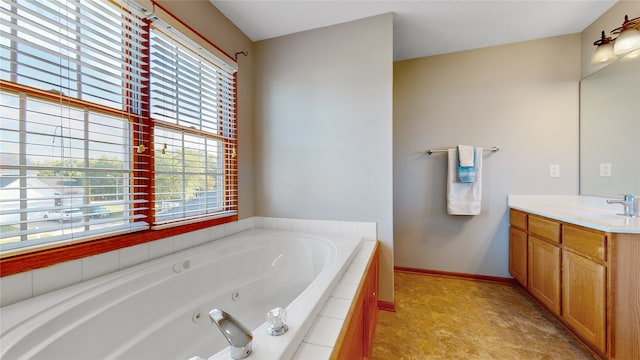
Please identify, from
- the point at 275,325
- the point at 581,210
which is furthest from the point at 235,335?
the point at 581,210

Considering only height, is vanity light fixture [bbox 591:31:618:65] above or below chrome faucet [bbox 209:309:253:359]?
above

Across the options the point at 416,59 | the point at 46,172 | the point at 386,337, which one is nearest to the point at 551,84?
the point at 416,59

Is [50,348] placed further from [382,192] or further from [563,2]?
[563,2]

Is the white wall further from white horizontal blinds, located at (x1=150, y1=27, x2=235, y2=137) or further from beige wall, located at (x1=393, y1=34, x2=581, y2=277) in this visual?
beige wall, located at (x1=393, y1=34, x2=581, y2=277)

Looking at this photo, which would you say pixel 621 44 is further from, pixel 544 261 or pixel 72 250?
pixel 72 250

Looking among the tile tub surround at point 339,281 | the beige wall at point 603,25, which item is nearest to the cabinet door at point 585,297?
the tile tub surround at point 339,281

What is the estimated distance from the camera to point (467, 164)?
230 centimetres

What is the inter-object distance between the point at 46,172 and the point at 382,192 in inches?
75.2

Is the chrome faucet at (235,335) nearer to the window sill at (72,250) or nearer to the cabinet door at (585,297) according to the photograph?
the window sill at (72,250)

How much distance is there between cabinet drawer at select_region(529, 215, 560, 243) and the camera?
5.41 ft

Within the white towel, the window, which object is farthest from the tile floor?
the window

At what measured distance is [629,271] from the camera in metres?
1.21

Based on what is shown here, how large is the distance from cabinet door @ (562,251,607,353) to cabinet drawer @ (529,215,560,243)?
140mm

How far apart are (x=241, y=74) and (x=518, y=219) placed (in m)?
2.90
